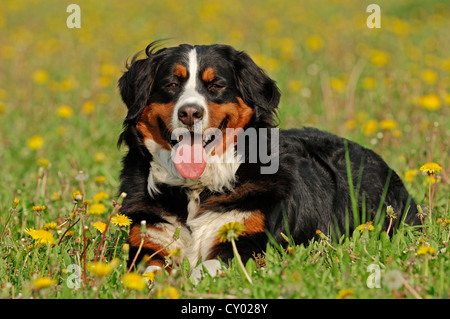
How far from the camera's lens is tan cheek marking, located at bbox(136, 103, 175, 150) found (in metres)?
3.94

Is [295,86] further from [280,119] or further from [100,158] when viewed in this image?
[100,158]

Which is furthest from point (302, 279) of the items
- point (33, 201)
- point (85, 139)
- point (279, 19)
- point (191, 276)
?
point (279, 19)

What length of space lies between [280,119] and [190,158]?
11.9 ft

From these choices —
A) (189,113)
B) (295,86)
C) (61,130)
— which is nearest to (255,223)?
(189,113)

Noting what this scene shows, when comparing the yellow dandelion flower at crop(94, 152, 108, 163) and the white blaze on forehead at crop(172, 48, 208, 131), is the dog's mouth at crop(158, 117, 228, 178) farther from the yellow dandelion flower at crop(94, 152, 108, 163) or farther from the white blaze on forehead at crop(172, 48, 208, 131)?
the yellow dandelion flower at crop(94, 152, 108, 163)

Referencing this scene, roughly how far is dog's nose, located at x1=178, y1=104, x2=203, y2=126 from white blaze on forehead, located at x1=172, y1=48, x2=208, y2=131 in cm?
3

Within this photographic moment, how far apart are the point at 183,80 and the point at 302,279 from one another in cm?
155

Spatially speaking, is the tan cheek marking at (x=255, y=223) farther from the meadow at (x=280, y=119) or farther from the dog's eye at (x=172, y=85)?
the dog's eye at (x=172, y=85)

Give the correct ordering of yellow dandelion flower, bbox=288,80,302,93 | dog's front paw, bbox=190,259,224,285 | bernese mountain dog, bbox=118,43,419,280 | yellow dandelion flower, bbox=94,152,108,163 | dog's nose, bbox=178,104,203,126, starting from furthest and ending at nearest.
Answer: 1. yellow dandelion flower, bbox=288,80,302,93
2. yellow dandelion flower, bbox=94,152,108,163
3. bernese mountain dog, bbox=118,43,419,280
4. dog's nose, bbox=178,104,203,126
5. dog's front paw, bbox=190,259,224,285

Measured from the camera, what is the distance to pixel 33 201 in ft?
17.2

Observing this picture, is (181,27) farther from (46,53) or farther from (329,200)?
(329,200)

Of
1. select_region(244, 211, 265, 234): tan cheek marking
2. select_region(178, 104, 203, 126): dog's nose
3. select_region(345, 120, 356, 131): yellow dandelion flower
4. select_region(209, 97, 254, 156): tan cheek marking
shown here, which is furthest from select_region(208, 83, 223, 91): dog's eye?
select_region(345, 120, 356, 131): yellow dandelion flower

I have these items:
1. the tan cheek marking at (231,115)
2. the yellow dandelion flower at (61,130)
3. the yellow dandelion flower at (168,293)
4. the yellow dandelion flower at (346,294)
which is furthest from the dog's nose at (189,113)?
the yellow dandelion flower at (61,130)

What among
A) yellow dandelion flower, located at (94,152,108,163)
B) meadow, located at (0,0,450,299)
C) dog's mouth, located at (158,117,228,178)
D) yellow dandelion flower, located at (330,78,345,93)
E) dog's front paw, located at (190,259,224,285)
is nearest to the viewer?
meadow, located at (0,0,450,299)
